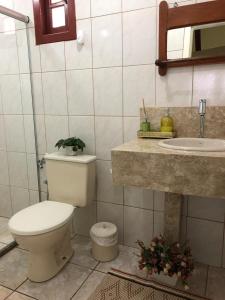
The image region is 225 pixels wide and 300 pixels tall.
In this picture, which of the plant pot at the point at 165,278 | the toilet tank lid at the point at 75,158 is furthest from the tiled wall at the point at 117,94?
the plant pot at the point at 165,278

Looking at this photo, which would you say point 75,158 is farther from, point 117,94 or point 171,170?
point 171,170

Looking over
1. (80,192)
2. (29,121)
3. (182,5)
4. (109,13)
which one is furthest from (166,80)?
(29,121)

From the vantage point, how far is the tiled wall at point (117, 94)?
1.61m

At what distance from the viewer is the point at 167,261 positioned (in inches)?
56.4

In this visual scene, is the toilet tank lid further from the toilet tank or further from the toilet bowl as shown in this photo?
the toilet bowl

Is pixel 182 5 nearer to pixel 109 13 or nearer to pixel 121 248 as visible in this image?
pixel 109 13

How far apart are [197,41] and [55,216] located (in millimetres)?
1396

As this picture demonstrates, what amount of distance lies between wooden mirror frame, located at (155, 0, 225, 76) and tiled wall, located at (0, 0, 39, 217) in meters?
1.10

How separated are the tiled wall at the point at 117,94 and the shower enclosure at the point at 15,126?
9cm

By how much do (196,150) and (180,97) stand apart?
0.54 metres

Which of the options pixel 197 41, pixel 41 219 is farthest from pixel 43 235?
pixel 197 41

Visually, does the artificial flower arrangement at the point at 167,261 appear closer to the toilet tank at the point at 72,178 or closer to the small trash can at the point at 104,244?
the small trash can at the point at 104,244

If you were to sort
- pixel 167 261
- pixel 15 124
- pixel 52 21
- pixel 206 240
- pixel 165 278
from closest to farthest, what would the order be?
pixel 167 261, pixel 165 278, pixel 206 240, pixel 52 21, pixel 15 124

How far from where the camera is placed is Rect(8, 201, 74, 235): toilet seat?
1.46 metres
